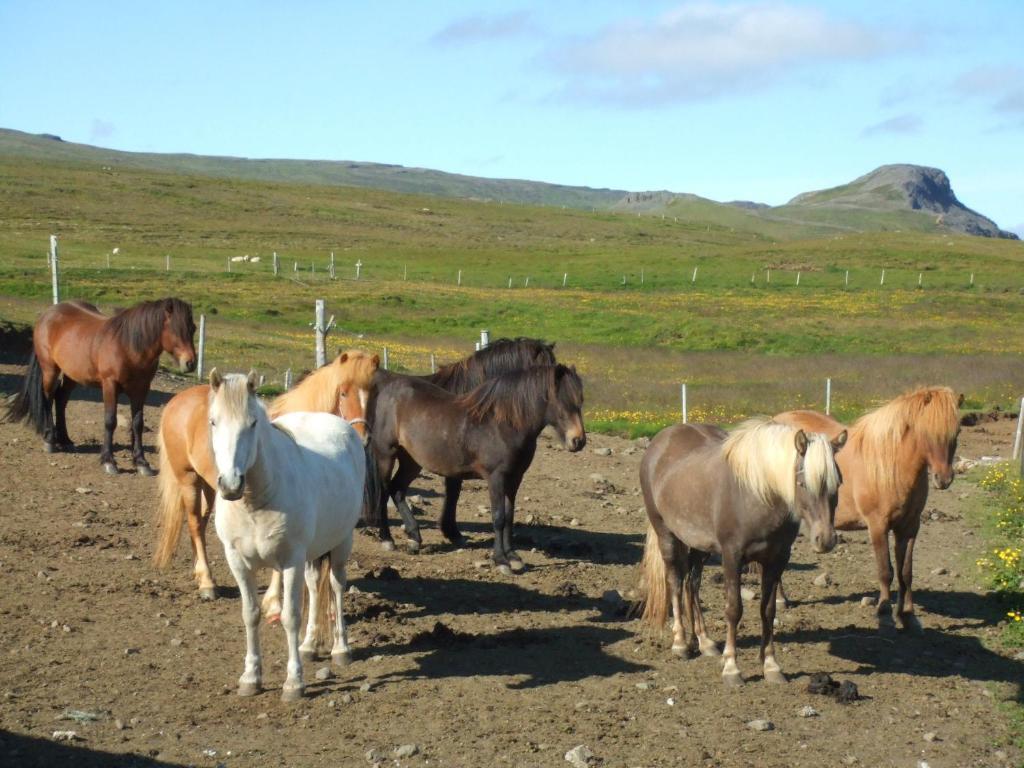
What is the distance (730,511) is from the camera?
7336mm

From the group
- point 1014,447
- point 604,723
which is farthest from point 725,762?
point 1014,447

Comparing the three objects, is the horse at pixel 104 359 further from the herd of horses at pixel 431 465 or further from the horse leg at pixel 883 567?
the horse leg at pixel 883 567

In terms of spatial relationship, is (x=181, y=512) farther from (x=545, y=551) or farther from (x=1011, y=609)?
(x=1011, y=609)

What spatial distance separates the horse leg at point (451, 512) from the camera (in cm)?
1116

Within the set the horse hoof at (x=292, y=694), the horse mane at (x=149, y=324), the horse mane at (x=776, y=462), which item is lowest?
the horse hoof at (x=292, y=694)

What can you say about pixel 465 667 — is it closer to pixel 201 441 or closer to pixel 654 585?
pixel 654 585

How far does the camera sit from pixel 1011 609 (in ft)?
31.2

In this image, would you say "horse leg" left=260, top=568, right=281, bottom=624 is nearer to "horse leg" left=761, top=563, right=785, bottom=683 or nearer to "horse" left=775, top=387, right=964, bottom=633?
"horse leg" left=761, top=563, right=785, bottom=683

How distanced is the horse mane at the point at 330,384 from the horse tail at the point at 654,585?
105 inches

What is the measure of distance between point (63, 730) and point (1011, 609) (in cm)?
746

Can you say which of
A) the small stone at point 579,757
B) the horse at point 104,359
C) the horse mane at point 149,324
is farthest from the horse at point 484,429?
the small stone at point 579,757

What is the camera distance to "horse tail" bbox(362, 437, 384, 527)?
10836 mm

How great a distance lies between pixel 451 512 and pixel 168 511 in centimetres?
312

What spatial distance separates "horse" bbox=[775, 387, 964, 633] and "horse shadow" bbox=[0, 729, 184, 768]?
Answer: 573 cm
